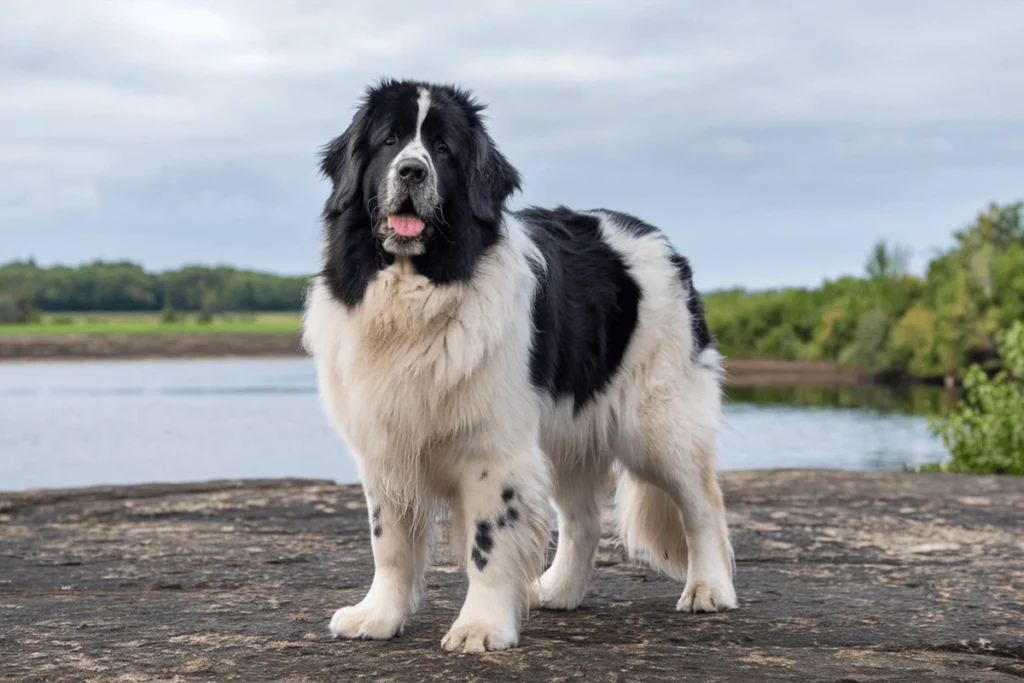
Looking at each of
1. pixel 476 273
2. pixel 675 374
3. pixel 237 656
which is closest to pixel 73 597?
pixel 237 656

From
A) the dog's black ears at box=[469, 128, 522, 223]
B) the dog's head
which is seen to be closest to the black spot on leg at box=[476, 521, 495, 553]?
the dog's head

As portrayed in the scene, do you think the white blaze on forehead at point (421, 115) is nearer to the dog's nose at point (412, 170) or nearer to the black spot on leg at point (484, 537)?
the dog's nose at point (412, 170)

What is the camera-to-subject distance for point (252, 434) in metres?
40.1

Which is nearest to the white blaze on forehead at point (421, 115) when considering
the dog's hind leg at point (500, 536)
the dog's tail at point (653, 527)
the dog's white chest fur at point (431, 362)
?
the dog's white chest fur at point (431, 362)

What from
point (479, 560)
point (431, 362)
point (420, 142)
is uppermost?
point (420, 142)

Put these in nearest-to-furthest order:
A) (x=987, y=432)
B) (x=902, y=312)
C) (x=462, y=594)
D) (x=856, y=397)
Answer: (x=462, y=594), (x=987, y=432), (x=856, y=397), (x=902, y=312)

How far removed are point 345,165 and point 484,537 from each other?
1.45m

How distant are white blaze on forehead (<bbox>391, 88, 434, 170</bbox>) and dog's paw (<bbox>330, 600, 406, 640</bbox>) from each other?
5.43ft

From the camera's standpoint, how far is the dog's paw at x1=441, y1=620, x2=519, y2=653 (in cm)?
402

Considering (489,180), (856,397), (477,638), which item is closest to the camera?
(477,638)

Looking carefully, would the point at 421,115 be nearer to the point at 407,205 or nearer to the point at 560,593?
the point at 407,205

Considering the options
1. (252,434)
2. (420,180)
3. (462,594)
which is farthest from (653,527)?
(252,434)

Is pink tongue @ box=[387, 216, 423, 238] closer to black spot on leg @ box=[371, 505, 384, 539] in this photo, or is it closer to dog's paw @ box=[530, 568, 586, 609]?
black spot on leg @ box=[371, 505, 384, 539]

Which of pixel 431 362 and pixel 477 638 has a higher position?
pixel 431 362
